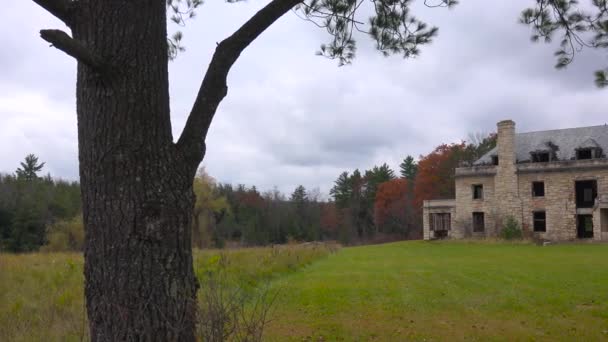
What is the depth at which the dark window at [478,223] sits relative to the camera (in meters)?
41.8

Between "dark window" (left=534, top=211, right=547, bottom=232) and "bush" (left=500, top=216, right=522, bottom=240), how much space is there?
4.82 feet

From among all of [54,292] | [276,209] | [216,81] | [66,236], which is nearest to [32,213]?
[66,236]

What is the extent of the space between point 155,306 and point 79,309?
16.6ft

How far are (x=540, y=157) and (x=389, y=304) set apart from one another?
34.0 m

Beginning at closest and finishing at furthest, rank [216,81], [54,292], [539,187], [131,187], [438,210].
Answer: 1. [131,187]
2. [216,81]
3. [54,292]
4. [539,187]
5. [438,210]

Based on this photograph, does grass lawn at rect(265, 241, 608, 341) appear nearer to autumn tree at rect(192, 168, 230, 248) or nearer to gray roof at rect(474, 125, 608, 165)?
gray roof at rect(474, 125, 608, 165)

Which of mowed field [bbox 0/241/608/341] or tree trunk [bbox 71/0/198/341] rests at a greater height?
tree trunk [bbox 71/0/198/341]

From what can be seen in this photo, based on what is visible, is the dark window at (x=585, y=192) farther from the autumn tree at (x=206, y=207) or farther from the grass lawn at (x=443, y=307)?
the autumn tree at (x=206, y=207)

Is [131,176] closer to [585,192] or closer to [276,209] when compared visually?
[585,192]

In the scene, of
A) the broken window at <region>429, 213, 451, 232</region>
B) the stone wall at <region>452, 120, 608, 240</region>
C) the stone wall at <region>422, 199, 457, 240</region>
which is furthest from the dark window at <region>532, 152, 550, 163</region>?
the broken window at <region>429, 213, 451, 232</region>

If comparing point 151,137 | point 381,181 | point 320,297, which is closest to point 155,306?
point 151,137

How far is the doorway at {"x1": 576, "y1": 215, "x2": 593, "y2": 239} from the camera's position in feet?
125

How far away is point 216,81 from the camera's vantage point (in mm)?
3502

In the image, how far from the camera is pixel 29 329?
6.05m
